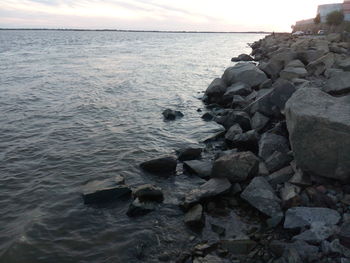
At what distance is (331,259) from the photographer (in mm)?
5625

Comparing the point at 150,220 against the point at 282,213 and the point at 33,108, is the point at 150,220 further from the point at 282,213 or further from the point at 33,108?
the point at 33,108

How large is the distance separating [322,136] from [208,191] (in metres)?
3.07

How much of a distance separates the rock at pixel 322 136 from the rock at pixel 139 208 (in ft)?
12.9

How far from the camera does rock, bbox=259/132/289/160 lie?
9703 millimetres

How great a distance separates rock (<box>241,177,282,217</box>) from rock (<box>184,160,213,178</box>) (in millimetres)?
1880

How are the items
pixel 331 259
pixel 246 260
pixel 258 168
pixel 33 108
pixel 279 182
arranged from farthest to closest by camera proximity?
pixel 33 108 < pixel 258 168 < pixel 279 182 < pixel 246 260 < pixel 331 259

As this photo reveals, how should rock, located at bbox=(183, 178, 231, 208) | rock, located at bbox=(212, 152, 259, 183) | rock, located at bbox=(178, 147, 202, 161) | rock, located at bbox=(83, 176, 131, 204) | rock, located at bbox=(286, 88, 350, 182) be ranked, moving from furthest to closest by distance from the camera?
rock, located at bbox=(178, 147, 202, 161)
rock, located at bbox=(212, 152, 259, 183)
rock, located at bbox=(83, 176, 131, 204)
rock, located at bbox=(183, 178, 231, 208)
rock, located at bbox=(286, 88, 350, 182)

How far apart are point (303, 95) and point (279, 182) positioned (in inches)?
95.4

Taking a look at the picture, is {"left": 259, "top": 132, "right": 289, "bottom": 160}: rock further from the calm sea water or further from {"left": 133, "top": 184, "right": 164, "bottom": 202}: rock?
{"left": 133, "top": 184, "right": 164, "bottom": 202}: rock

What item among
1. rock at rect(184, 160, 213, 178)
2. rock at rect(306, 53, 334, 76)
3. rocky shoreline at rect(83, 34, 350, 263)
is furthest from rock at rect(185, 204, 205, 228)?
rock at rect(306, 53, 334, 76)

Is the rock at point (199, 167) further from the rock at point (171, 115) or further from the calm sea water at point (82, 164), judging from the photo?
the rock at point (171, 115)

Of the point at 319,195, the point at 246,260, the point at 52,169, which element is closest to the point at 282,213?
the point at 319,195

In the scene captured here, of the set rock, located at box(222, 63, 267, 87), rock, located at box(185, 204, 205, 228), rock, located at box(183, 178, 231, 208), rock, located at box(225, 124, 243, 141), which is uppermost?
rock, located at box(222, 63, 267, 87)

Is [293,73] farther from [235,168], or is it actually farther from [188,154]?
[235,168]
